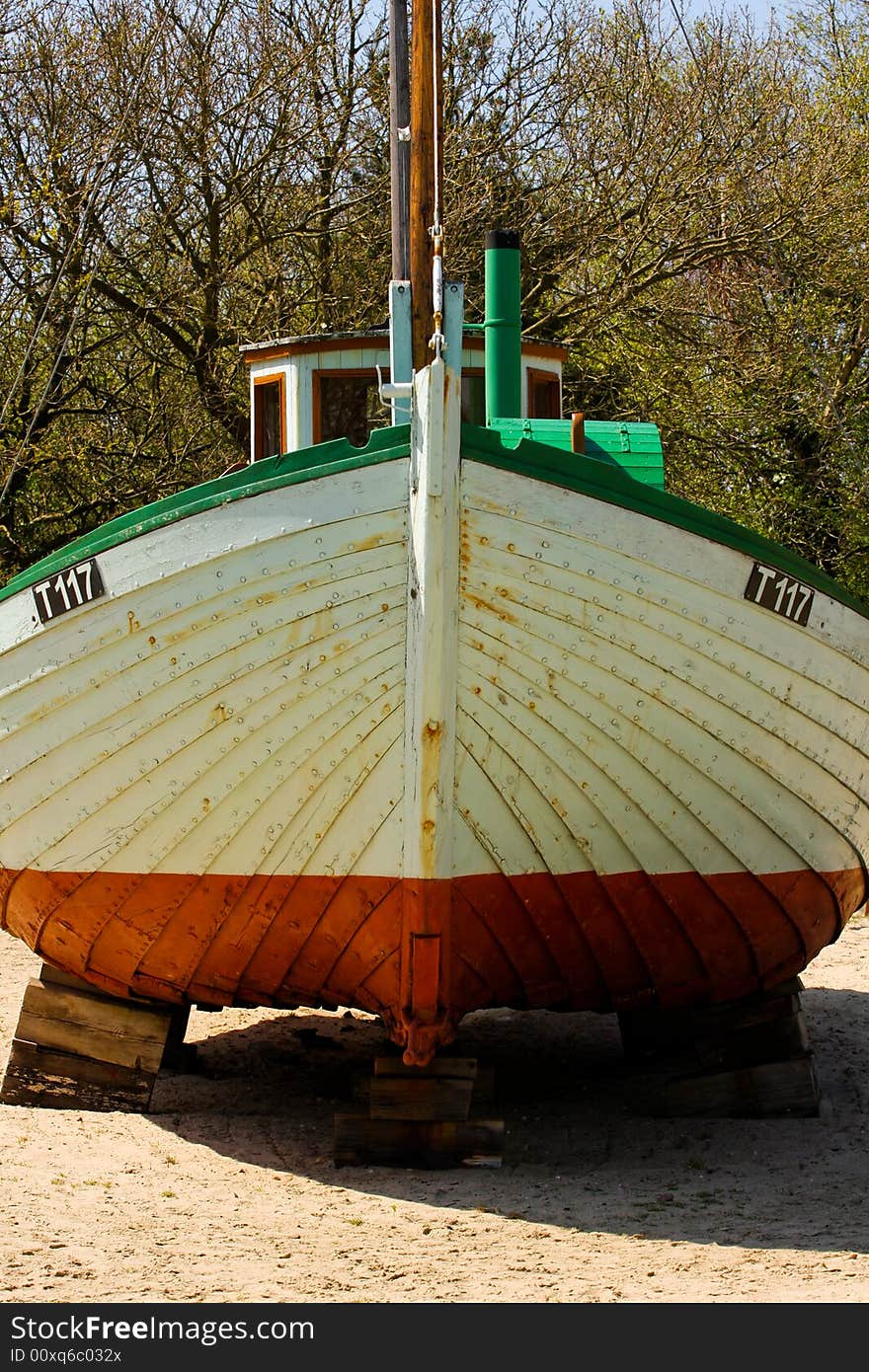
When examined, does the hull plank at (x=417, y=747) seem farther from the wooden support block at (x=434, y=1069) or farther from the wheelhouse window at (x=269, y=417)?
the wheelhouse window at (x=269, y=417)

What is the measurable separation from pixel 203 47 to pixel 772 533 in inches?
263

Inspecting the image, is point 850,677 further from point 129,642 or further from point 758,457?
point 758,457

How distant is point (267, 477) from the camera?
15.5 ft

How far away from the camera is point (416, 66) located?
5672 millimetres

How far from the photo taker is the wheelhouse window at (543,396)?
7117 millimetres

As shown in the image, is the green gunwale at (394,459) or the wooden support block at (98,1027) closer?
the green gunwale at (394,459)

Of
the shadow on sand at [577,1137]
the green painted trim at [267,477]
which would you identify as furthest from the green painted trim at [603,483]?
the shadow on sand at [577,1137]

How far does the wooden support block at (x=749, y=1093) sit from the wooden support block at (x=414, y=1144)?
0.91 metres

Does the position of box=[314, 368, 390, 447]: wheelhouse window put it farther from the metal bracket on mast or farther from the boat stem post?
the metal bracket on mast

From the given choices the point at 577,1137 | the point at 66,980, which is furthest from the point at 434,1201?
the point at 66,980

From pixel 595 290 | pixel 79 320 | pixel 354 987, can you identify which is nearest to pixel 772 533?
pixel 595 290

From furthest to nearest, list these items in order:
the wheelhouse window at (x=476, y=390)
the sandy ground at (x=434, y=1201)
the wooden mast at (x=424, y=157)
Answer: the wheelhouse window at (x=476, y=390) < the wooden mast at (x=424, y=157) < the sandy ground at (x=434, y=1201)

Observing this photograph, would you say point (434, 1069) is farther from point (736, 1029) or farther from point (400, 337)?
point (400, 337)

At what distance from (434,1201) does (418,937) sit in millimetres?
812
